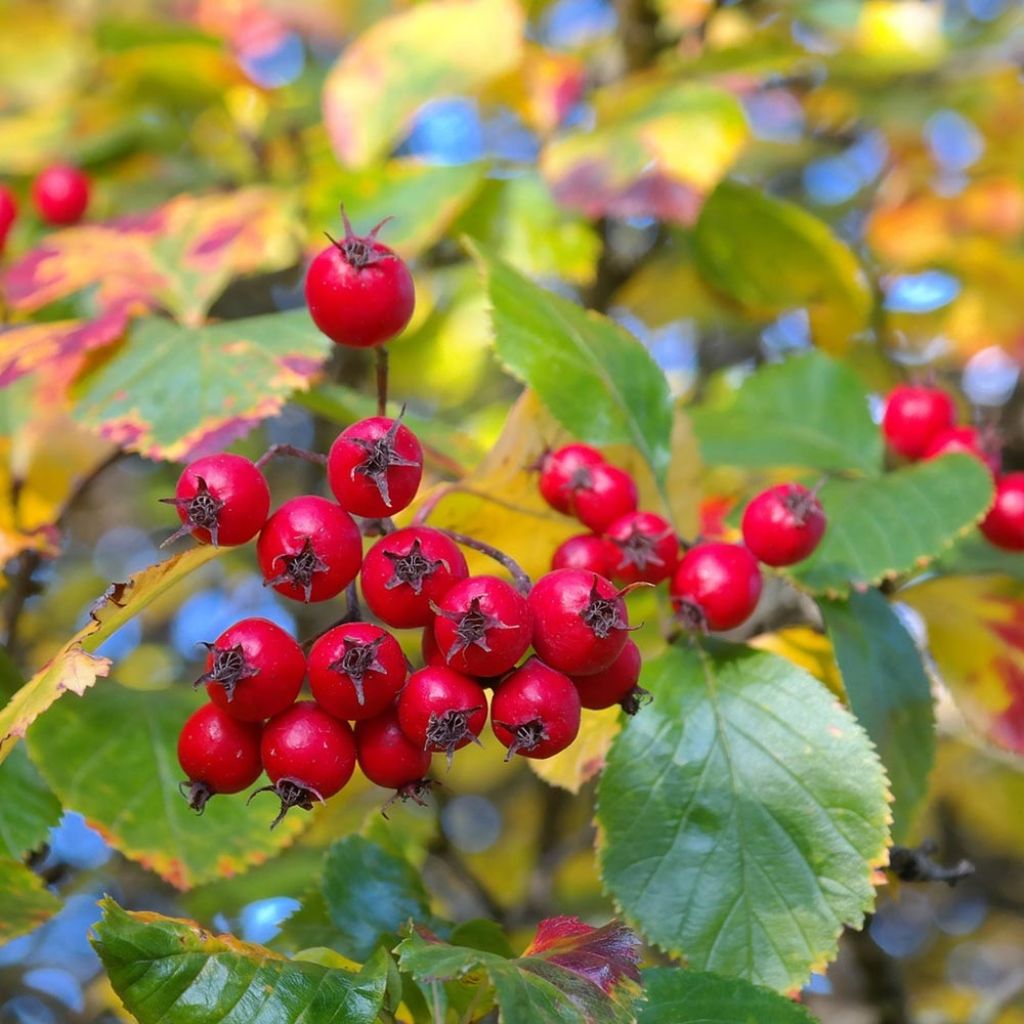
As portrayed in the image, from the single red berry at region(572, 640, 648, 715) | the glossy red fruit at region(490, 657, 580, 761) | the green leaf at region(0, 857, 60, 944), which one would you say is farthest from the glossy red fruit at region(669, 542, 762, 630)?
the green leaf at region(0, 857, 60, 944)

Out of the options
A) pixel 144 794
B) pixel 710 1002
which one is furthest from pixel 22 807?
pixel 710 1002

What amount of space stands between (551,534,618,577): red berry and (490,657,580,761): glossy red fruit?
0.29 metres

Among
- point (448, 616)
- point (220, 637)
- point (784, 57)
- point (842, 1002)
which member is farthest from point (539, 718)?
point (842, 1002)

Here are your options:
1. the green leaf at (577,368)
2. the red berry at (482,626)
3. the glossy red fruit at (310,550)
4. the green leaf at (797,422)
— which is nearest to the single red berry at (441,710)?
the red berry at (482,626)

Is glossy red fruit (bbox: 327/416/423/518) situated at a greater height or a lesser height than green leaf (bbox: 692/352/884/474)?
greater

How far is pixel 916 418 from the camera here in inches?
75.0

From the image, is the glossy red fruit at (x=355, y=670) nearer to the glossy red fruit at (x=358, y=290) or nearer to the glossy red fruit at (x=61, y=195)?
the glossy red fruit at (x=358, y=290)

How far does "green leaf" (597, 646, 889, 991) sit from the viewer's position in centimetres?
134

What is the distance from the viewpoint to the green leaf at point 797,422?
1.88 m

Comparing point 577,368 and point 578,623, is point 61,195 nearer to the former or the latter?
point 577,368

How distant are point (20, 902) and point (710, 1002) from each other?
31.5 inches

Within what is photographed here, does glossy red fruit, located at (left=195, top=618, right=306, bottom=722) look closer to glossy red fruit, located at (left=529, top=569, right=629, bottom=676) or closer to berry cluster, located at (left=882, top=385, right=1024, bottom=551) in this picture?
glossy red fruit, located at (left=529, top=569, right=629, bottom=676)

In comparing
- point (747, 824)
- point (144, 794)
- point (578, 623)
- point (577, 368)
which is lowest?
point (144, 794)

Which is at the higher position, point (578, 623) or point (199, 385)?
point (578, 623)
